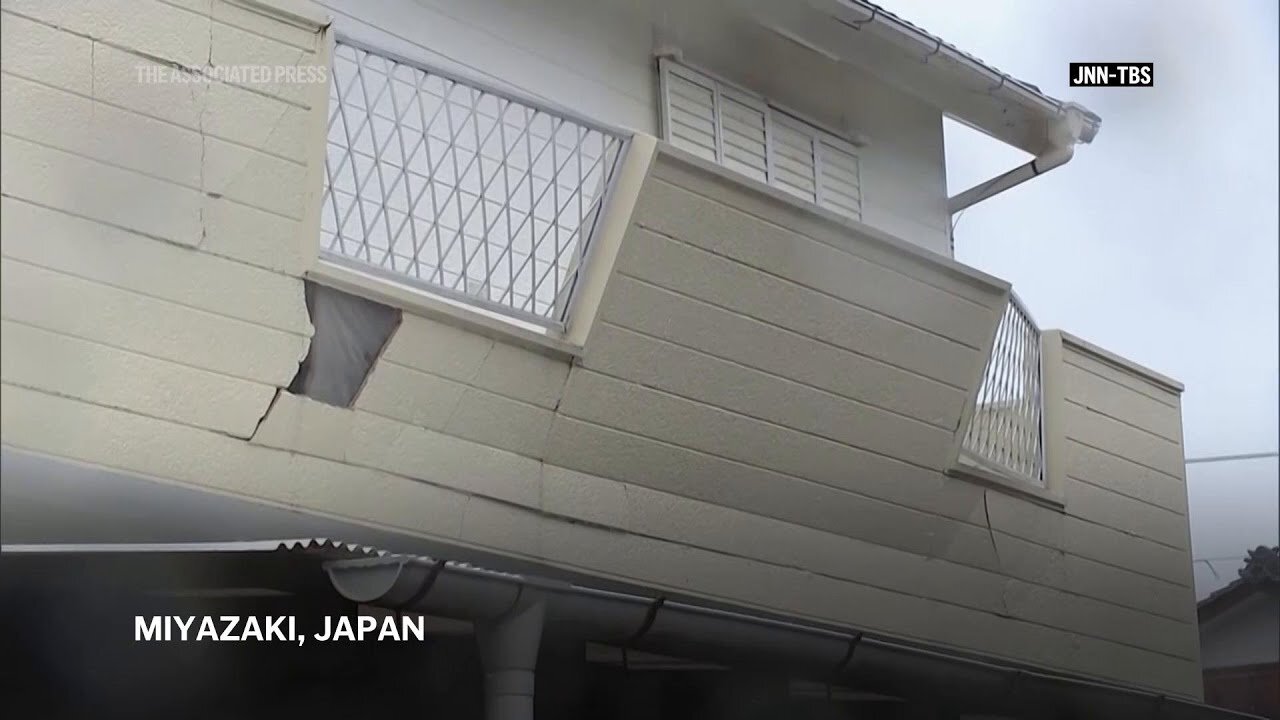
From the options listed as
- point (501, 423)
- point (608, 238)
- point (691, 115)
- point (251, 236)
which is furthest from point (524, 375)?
point (691, 115)

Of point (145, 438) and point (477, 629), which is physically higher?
point (145, 438)

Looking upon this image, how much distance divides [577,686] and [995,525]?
1868 mm

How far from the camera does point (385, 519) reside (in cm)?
431

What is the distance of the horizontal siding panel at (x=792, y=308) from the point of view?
16.3 feet

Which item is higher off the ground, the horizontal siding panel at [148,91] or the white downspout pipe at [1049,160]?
the white downspout pipe at [1049,160]

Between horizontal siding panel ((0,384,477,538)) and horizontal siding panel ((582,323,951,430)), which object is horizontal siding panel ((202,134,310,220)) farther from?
horizontal siding panel ((582,323,951,430))

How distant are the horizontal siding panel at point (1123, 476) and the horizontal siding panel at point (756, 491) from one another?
68 centimetres

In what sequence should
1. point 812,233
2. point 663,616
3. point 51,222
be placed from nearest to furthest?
1. point 51,222
2. point 663,616
3. point 812,233

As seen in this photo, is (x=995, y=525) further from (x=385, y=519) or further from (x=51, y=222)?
(x=51, y=222)

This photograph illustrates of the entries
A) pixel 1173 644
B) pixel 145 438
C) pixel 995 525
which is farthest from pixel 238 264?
pixel 1173 644

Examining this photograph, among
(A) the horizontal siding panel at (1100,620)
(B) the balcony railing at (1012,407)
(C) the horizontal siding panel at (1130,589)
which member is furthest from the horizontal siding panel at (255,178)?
(C) the horizontal siding panel at (1130,589)

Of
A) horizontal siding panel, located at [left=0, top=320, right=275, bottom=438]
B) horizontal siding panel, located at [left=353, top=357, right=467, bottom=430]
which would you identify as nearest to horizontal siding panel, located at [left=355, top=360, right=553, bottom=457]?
horizontal siding panel, located at [left=353, top=357, right=467, bottom=430]

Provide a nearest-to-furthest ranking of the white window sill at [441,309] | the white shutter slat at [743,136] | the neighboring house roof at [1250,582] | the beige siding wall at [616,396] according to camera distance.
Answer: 1. the beige siding wall at [616,396]
2. the white window sill at [441,309]
3. the white shutter slat at [743,136]
4. the neighboring house roof at [1250,582]

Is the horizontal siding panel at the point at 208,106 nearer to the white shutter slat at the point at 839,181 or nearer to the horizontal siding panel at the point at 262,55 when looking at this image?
the horizontal siding panel at the point at 262,55
